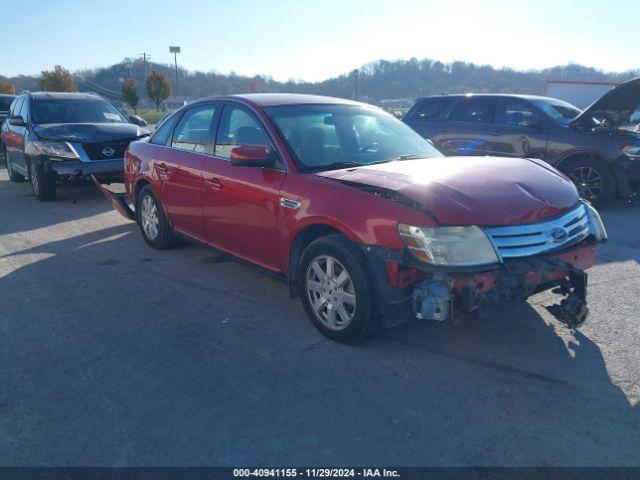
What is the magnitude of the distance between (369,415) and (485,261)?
1.12 metres

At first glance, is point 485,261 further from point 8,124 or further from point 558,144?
point 8,124

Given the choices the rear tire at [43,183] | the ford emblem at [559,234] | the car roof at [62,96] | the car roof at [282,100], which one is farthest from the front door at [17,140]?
the ford emblem at [559,234]

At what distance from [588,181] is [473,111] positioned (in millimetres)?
2241

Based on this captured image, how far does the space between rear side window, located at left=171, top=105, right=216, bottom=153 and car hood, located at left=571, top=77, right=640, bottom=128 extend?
222 inches

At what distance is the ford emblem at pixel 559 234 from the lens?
3.46m

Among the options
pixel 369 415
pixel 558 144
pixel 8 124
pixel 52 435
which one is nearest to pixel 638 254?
pixel 558 144

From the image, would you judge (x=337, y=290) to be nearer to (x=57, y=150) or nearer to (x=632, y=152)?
(x=632, y=152)

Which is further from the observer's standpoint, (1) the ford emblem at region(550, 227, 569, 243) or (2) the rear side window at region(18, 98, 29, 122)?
(2) the rear side window at region(18, 98, 29, 122)

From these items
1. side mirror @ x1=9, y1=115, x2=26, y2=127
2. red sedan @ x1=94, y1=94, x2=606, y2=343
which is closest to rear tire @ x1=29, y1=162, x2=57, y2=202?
side mirror @ x1=9, y1=115, x2=26, y2=127

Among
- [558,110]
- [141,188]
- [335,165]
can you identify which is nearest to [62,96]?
[141,188]

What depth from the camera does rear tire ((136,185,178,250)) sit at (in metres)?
5.88

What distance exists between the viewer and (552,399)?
9.88ft

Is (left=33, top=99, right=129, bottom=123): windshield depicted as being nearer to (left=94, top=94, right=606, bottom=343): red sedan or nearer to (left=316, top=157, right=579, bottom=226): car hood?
(left=94, top=94, right=606, bottom=343): red sedan

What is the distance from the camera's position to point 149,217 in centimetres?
618
